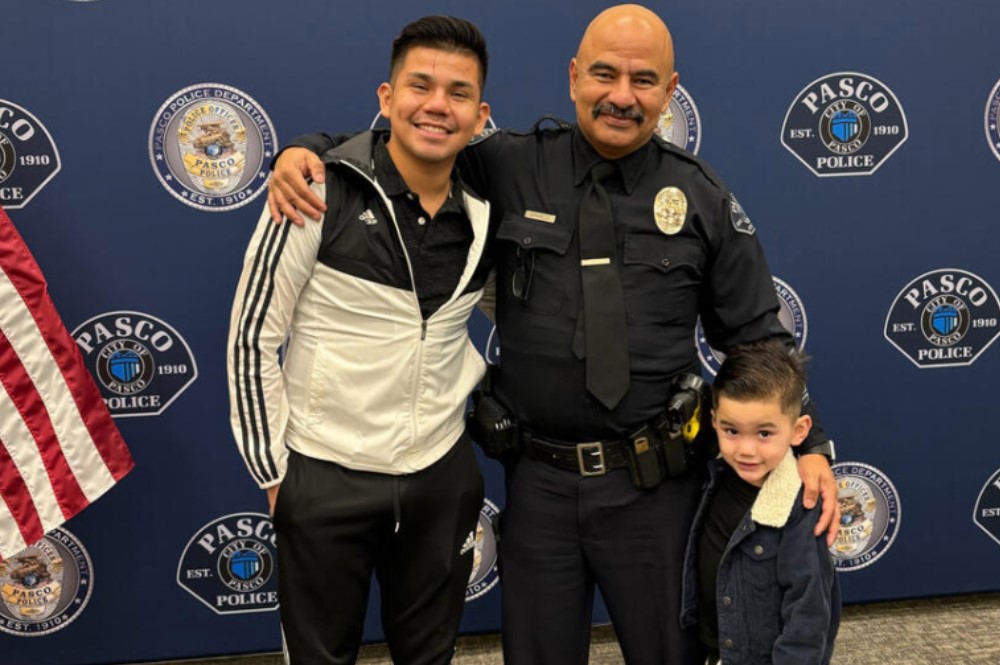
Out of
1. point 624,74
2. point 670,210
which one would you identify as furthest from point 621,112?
point 670,210

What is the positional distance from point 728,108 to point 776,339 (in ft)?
3.00

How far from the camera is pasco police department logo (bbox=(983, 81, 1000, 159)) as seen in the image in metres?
2.37

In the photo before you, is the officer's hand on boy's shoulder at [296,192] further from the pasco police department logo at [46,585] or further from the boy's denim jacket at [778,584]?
the pasco police department logo at [46,585]

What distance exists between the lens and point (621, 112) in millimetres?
1531

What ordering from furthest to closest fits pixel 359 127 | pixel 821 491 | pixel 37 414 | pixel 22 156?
1. pixel 359 127
2. pixel 22 156
3. pixel 37 414
4. pixel 821 491

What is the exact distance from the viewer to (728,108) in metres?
2.28

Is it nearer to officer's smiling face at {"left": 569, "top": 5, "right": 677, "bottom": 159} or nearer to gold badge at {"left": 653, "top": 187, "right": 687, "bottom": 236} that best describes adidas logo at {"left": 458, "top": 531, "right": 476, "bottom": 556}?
gold badge at {"left": 653, "top": 187, "right": 687, "bottom": 236}

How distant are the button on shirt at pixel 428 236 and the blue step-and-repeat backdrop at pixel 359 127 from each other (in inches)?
30.2

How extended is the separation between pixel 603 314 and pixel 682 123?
956mm

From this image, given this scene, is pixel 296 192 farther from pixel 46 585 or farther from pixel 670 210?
pixel 46 585

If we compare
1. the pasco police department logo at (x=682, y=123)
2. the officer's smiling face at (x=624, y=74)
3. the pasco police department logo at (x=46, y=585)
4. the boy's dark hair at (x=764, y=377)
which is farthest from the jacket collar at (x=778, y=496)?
the pasco police department logo at (x=46, y=585)

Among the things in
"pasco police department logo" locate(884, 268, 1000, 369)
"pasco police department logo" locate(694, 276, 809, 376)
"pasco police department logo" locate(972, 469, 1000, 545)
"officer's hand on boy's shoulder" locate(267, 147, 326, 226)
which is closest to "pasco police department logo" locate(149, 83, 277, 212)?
"officer's hand on boy's shoulder" locate(267, 147, 326, 226)

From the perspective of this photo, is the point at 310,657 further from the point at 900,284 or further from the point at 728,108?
the point at 900,284

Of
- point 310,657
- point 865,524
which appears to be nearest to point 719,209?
point 310,657
